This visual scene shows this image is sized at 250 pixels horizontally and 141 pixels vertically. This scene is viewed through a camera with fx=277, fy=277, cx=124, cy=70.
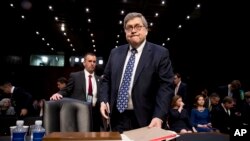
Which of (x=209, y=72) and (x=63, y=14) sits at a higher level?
(x=63, y=14)

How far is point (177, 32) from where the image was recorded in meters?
11.7

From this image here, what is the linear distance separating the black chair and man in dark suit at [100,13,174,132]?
0.43ft

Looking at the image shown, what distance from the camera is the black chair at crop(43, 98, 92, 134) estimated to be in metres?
1.83

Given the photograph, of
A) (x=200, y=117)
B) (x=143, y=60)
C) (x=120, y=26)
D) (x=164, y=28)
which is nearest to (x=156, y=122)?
(x=143, y=60)

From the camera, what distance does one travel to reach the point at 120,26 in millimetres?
10945

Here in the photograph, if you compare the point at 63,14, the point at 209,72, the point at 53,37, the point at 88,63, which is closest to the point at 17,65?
the point at 53,37

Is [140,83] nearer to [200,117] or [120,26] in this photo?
[200,117]

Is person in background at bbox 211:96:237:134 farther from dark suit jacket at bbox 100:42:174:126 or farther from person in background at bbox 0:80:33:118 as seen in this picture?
person in background at bbox 0:80:33:118

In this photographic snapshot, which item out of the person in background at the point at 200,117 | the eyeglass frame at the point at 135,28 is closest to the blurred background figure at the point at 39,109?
the person in background at the point at 200,117

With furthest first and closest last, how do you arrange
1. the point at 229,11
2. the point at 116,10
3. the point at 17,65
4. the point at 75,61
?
the point at 75,61 → the point at 17,65 → the point at 116,10 → the point at 229,11

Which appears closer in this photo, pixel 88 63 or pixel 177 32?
pixel 88 63

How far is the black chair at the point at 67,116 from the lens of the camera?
1826 mm

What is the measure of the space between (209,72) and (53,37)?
7.32 meters

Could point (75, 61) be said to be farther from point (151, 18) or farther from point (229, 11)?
point (229, 11)
